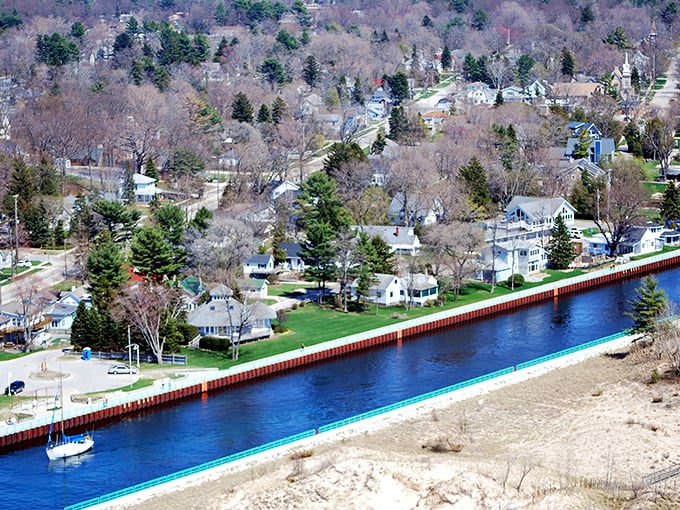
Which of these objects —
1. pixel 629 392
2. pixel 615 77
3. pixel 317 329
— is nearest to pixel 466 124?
pixel 615 77

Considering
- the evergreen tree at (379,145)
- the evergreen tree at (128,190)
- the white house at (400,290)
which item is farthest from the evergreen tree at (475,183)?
the evergreen tree at (128,190)

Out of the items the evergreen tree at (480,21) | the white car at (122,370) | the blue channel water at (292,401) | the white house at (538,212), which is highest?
the evergreen tree at (480,21)

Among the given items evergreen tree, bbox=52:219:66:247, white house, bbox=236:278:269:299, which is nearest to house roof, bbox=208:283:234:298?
white house, bbox=236:278:269:299

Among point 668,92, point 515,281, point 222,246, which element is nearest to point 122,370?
point 222,246

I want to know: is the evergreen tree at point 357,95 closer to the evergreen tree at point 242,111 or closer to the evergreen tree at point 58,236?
the evergreen tree at point 242,111

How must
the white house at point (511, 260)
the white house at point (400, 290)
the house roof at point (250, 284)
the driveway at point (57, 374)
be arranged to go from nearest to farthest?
the driveway at point (57, 374) < the white house at point (400, 290) < the house roof at point (250, 284) < the white house at point (511, 260)
